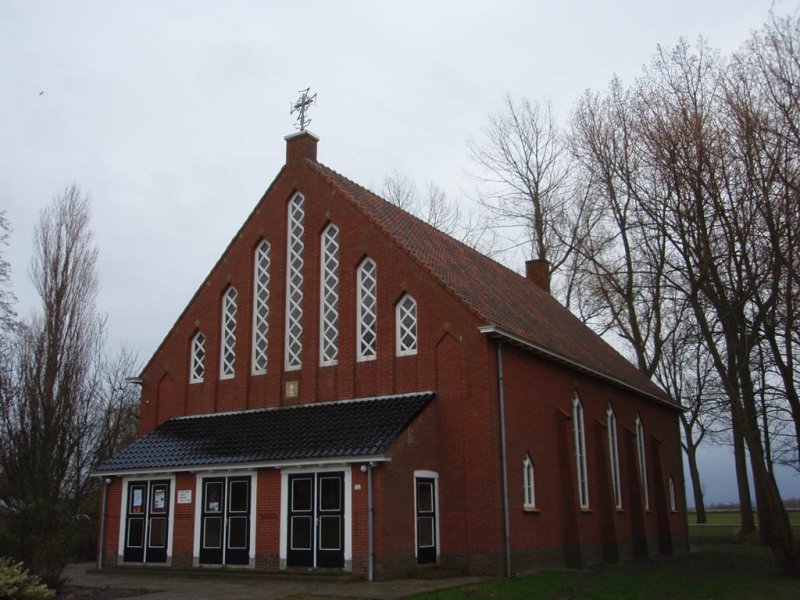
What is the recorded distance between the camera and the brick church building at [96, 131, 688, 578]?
18453 mm

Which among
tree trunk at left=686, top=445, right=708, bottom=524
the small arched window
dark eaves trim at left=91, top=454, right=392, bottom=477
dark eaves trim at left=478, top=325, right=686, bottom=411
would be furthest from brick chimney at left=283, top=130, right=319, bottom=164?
tree trunk at left=686, top=445, right=708, bottom=524

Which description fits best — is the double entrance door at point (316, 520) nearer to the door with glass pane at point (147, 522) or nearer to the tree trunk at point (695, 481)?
the door with glass pane at point (147, 522)

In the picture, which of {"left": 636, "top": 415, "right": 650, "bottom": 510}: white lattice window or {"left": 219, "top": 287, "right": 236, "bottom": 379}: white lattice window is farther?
{"left": 636, "top": 415, "right": 650, "bottom": 510}: white lattice window

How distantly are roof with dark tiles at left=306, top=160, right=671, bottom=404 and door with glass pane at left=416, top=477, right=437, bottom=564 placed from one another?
14.0 feet

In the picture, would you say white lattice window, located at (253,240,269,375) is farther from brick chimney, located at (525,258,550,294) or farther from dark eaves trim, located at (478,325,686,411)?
brick chimney, located at (525,258,550,294)

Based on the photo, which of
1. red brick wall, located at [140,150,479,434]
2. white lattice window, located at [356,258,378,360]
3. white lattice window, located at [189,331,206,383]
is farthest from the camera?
white lattice window, located at [189,331,206,383]

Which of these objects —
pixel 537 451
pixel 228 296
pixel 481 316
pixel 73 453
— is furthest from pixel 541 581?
pixel 73 453

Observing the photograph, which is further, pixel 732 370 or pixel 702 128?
pixel 732 370

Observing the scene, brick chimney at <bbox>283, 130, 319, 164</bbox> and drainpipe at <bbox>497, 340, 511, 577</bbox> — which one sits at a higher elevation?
brick chimney at <bbox>283, 130, 319, 164</bbox>

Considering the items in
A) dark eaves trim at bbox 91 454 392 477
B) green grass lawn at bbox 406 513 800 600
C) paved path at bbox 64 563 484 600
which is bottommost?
green grass lawn at bbox 406 513 800 600

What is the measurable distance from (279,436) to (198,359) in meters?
6.24

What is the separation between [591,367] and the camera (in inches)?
982

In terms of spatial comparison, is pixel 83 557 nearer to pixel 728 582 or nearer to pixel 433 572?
pixel 433 572

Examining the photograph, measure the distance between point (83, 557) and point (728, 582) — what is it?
1894 cm
